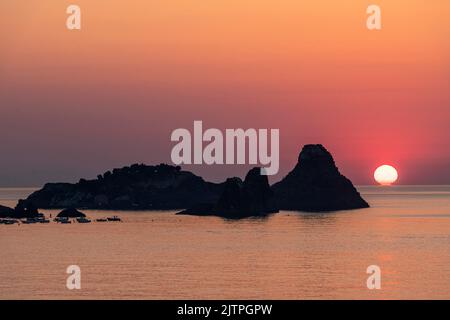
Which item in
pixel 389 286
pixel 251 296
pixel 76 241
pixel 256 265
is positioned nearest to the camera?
pixel 251 296

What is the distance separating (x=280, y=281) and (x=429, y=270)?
25950 millimetres

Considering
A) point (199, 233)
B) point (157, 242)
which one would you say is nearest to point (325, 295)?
point (157, 242)

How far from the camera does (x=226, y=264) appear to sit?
118 meters

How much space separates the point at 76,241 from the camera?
553 ft

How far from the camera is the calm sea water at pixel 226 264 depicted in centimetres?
8575

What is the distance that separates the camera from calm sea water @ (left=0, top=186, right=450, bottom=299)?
3376 inches

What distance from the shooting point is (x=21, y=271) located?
108 meters

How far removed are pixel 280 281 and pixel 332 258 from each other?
33.8m
